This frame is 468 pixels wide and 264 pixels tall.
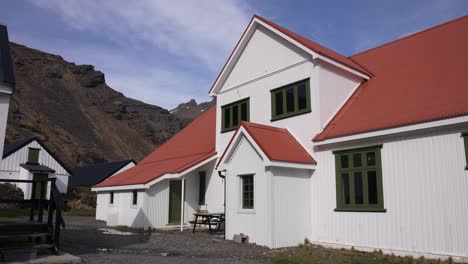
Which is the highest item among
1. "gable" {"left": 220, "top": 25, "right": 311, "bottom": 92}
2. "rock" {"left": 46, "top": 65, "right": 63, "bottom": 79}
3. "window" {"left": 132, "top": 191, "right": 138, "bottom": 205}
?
"rock" {"left": 46, "top": 65, "right": 63, "bottom": 79}

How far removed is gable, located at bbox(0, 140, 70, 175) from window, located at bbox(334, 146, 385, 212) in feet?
99.8

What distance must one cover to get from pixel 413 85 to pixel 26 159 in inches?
1291

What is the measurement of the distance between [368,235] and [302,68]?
6.25 metres

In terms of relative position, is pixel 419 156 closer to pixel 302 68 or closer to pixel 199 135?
pixel 302 68

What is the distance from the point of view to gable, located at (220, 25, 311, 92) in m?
15.4

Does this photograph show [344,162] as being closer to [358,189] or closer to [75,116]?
[358,189]

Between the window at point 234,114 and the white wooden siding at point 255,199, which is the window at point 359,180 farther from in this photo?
the window at point 234,114

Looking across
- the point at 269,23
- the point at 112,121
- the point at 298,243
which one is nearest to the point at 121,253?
the point at 298,243

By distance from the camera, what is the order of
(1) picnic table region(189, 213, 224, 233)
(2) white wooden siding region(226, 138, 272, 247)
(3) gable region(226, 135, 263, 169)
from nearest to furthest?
(2) white wooden siding region(226, 138, 272, 247), (3) gable region(226, 135, 263, 169), (1) picnic table region(189, 213, 224, 233)

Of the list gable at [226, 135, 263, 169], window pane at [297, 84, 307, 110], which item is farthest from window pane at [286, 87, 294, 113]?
gable at [226, 135, 263, 169]

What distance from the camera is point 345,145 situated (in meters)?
12.7

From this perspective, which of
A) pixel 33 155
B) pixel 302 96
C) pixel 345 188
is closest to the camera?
pixel 345 188

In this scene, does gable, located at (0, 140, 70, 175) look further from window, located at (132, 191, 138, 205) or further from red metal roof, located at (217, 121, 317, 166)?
red metal roof, located at (217, 121, 317, 166)

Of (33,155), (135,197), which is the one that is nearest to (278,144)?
(135,197)
